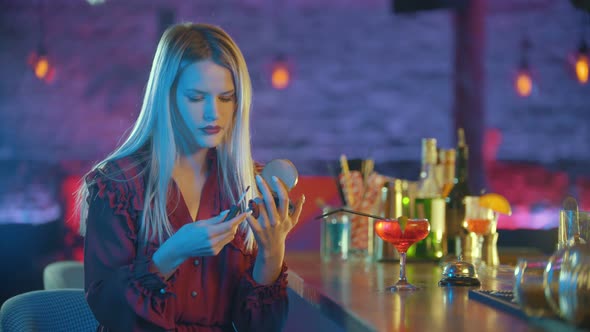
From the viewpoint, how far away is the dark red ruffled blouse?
5.62 feet

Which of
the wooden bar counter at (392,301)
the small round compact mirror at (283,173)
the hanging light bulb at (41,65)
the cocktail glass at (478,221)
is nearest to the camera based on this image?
the wooden bar counter at (392,301)

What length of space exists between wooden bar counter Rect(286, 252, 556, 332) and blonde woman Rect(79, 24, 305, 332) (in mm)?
176

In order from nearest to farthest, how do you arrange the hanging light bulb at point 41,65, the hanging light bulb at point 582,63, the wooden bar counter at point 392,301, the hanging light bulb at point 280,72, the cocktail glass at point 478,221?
the wooden bar counter at point 392,301 < the cocktail glass at point 478,221 < the hanging light bulb at point 41,65 < the hanging light bulb at point 280,72 < the hanging light bulb at point 582,63

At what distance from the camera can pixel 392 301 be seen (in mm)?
1687

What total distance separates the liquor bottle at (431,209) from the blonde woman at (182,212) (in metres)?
0.81

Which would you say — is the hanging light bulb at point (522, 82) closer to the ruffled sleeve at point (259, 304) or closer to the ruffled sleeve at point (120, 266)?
the ruffled sleeve at point (259, 304)

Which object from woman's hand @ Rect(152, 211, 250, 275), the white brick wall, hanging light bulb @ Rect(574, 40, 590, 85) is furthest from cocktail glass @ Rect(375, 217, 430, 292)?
hanging light bulb @ Rect(574, 40, 590, 85)

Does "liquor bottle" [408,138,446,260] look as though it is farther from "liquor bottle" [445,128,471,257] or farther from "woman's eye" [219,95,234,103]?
"woman's eye" [219,95,234,103]

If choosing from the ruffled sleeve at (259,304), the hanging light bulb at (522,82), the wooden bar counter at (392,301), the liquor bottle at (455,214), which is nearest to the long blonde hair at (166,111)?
the ruffled sleeve at (259,304)

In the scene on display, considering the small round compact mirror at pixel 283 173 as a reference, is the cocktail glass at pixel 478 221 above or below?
below

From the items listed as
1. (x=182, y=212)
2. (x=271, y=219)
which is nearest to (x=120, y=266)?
(x=182, y=212)

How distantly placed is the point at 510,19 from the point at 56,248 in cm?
337

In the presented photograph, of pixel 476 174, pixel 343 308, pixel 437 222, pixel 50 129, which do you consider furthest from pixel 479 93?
pixel 343 308

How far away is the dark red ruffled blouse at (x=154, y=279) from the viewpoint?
1712mm
